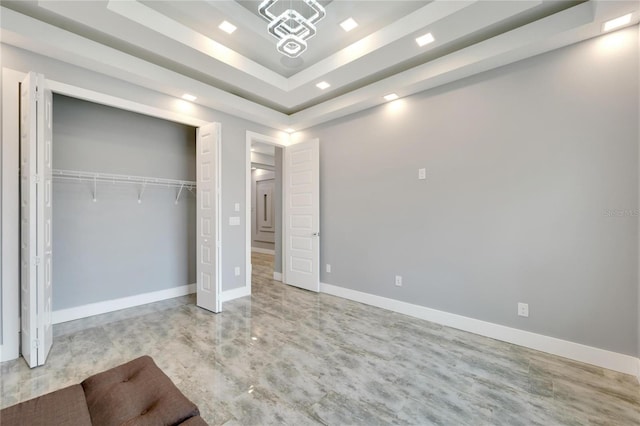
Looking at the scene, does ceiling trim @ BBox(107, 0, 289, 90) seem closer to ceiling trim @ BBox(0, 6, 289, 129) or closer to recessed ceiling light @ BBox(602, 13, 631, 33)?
ceiling trim @ BBox(0, 6, 289, 129)

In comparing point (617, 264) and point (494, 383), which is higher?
point (617, 264)

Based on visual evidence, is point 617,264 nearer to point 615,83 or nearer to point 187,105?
point 615,83

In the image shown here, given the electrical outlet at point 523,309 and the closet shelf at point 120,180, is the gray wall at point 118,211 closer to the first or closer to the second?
the closet shelf at point 120,180

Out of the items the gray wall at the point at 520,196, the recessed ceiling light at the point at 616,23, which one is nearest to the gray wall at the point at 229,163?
the gray wall at the point at 520,196

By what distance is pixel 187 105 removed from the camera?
388cm

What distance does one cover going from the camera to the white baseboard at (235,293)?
4.27m

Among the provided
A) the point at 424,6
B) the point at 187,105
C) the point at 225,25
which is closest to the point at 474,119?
the point at 424,6

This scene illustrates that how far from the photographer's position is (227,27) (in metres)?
2.79

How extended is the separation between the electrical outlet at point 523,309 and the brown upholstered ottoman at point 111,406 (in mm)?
3033

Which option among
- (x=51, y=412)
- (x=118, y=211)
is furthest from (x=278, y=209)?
(x=51, y=412)

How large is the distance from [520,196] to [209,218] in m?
3.67

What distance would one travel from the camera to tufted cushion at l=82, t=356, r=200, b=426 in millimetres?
1188

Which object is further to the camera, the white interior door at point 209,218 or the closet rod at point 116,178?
the white interior door at point 209,218

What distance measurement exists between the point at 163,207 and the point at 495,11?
4.65 meters
